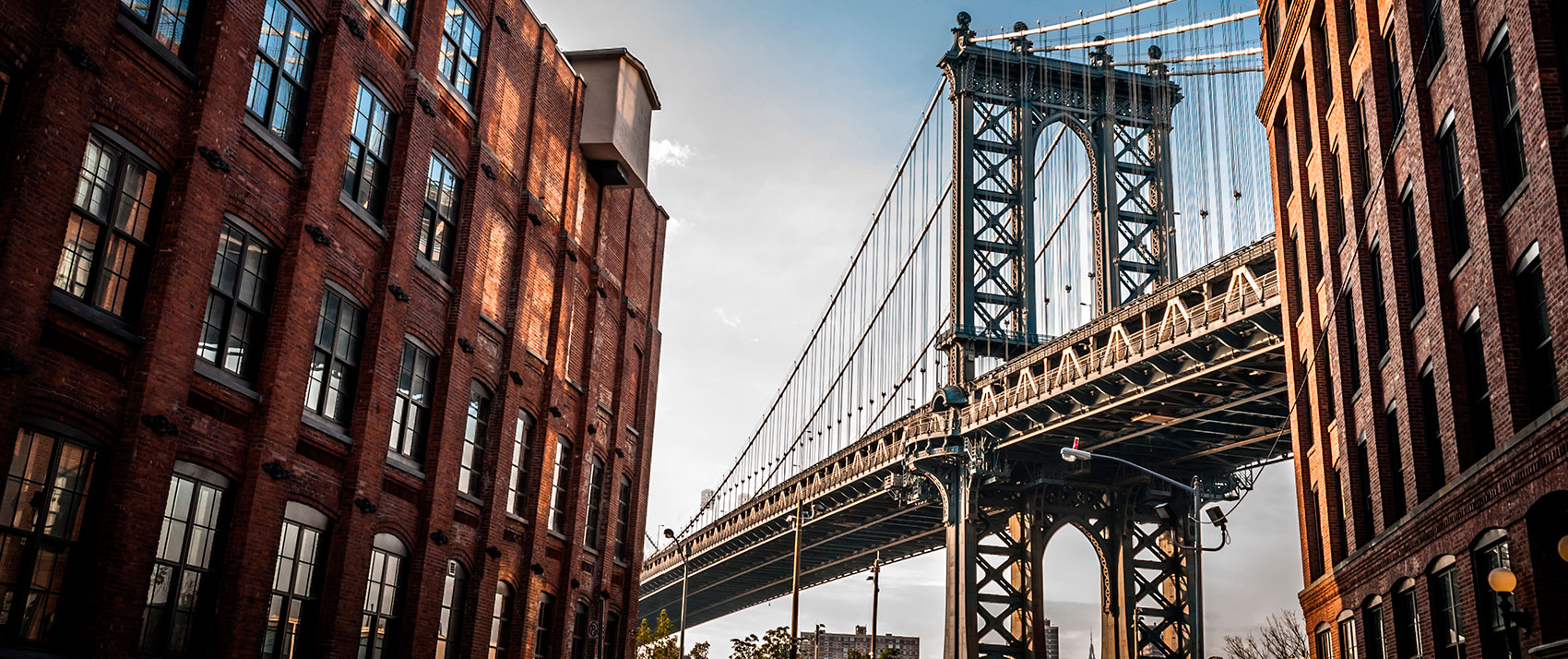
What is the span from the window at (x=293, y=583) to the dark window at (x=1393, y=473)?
1781 cm

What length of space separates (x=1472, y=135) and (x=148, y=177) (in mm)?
16812

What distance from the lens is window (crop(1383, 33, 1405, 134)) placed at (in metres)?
21.7

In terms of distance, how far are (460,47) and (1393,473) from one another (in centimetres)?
1875

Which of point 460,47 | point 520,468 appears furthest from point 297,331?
point 520,468

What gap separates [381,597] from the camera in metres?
21.5

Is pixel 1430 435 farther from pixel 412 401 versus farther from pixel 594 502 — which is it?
pixel 594 502

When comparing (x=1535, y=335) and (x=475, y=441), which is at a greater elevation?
(x=475, y=441)

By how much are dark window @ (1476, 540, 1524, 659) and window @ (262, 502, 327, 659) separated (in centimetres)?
1637

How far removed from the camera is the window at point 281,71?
60.1 ft

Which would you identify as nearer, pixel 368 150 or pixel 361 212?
pixel 361 212

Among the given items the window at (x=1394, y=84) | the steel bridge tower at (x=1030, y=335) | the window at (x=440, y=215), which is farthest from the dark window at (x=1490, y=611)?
the steel bridge tower at (x=1030, y=335)

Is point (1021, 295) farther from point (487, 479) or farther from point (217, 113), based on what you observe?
point (217, 113)

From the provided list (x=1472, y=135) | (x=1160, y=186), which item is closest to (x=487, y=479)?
(x=1472, y=135)

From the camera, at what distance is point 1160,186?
60.4 metres
